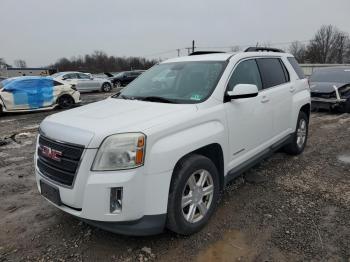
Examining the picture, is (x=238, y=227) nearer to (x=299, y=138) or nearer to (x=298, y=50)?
(x=299, y=138)

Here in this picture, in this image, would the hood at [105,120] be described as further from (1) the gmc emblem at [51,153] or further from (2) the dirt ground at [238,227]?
(2) the dirt ground at [238,227]

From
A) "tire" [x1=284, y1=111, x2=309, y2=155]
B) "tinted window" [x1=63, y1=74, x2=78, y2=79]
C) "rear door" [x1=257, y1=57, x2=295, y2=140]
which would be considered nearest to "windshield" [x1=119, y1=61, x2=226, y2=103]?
"rear door" [x1=257, y1=57, x2=295, y2=140]

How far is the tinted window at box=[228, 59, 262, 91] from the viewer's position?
13.4 ft

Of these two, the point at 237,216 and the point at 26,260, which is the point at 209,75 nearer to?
the point at 237,216

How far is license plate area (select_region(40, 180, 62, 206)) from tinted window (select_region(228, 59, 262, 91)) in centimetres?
224

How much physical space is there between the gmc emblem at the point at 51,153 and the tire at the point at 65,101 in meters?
11.5

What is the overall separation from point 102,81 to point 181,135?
21679 mm

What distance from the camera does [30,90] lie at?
13148 millimetres

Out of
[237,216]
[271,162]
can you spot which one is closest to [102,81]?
[271,162]

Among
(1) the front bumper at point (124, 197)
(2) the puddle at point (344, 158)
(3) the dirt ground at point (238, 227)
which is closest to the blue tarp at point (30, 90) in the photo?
(3) the dirt ground at point (238, 227)

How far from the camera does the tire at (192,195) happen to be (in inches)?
122

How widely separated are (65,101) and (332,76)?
1073 cm

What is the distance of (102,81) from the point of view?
2386 centimetres

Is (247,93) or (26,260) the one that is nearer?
(26,260)
